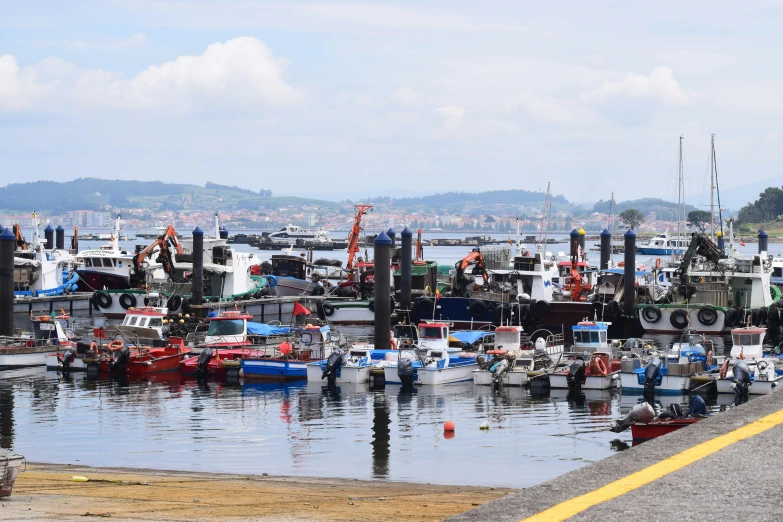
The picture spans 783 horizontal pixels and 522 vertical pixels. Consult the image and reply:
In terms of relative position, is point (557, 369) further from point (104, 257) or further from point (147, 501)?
point (104, 257)

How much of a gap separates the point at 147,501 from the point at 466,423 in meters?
14.2

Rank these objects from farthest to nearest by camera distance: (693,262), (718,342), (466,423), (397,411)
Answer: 1. (693,262)
2. (718,342)
3. (397,411)
4. (466,423)

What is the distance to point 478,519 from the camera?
8625 mm

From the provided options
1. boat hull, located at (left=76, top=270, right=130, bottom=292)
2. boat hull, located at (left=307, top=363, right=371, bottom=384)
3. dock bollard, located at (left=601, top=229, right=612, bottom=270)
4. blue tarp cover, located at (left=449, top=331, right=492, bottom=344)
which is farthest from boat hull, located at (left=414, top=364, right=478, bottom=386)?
boat hull, located at (left=76, top=270, right=130, bottom=292)

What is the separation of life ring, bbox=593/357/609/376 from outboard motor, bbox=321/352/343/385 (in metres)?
8.73

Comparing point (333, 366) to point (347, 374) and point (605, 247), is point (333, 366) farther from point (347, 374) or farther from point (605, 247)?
point (605, 247)

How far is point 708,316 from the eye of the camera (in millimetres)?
54656

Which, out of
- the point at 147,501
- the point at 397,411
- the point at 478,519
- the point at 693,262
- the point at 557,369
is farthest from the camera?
the point at 693,262

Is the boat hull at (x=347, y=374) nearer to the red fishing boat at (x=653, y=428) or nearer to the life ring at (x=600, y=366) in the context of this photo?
the life ring at (x=600, y=366)

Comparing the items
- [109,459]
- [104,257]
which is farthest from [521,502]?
[104,257]

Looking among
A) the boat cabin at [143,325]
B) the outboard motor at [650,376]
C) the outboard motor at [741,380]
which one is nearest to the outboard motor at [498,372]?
the outboard motor at [650,376]

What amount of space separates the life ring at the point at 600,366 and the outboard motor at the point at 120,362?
1730cm

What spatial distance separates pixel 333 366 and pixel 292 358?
331 centimetres

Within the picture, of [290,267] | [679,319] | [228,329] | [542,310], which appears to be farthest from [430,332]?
[290,267]
